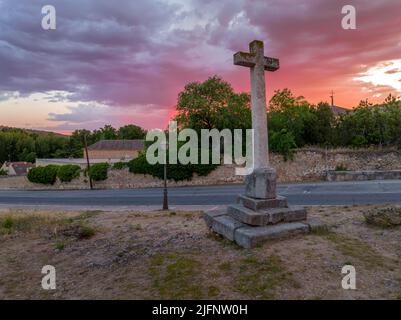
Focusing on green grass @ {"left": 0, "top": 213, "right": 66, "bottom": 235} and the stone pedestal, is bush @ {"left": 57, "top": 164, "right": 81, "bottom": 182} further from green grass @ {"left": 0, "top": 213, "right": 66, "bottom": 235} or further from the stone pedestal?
the stone pedestal

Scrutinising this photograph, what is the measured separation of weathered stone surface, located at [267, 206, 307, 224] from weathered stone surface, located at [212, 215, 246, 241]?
62cm

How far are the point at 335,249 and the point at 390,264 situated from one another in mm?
825

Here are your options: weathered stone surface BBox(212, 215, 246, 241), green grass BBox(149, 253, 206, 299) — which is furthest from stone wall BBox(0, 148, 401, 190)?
green grass BBox(149, 253, 206, 299)

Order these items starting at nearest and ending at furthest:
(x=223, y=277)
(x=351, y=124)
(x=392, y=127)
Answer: (x=223, y=277), (x=392, y=127), (x=351, y=124)

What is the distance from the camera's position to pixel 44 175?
35094 mm

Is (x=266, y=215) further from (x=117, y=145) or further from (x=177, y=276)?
(x=117, y=145)

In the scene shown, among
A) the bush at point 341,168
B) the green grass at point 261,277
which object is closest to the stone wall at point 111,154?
the bush at point 341,168

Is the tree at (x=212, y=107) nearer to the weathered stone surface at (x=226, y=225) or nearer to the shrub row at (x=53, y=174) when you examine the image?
the shrub row at (x=53, y=174)

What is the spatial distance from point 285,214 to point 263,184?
2.51 feet

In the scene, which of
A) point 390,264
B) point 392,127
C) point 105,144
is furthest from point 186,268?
point 105,144

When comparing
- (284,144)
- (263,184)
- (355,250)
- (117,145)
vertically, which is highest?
(117,145)

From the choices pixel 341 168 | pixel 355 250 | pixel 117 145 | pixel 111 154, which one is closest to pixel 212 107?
pixel 341 168
